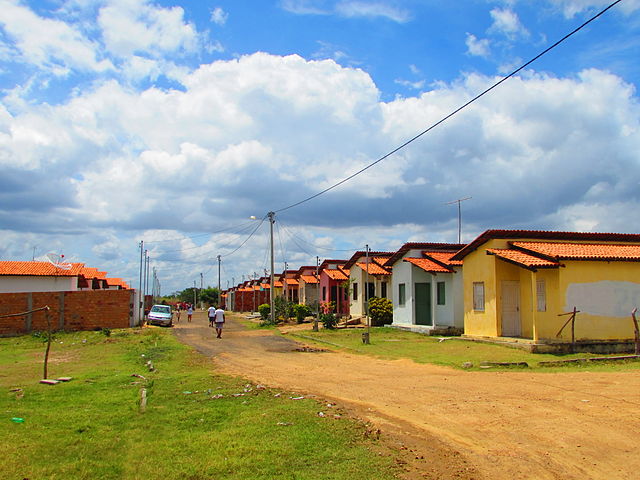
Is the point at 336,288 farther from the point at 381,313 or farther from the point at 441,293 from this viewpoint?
the point at 441,293

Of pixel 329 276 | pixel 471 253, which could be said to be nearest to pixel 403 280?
pixel 471 253

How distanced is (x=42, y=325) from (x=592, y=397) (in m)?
28.1

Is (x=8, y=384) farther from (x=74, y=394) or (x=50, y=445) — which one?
(x=50, y=445)

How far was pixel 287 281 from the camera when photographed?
5781 cm

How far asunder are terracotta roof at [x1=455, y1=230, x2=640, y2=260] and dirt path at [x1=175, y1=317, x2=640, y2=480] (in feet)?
26.1

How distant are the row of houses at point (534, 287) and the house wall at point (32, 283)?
26245 mm

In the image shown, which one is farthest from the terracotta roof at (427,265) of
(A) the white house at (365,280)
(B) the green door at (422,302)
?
(A) the white house at (365,280)

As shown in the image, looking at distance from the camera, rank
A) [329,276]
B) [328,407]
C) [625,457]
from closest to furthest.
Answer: [625,457]
[328,407]
[329,276]

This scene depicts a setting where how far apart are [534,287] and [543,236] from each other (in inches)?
201

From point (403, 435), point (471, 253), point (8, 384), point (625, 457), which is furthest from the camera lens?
point (471, 253)

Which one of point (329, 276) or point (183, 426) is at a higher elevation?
point (329, 276)

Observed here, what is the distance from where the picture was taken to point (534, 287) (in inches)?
762

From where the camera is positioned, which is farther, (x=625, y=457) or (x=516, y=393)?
(x=516, y=393)

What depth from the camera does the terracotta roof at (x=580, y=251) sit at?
1980 cm
